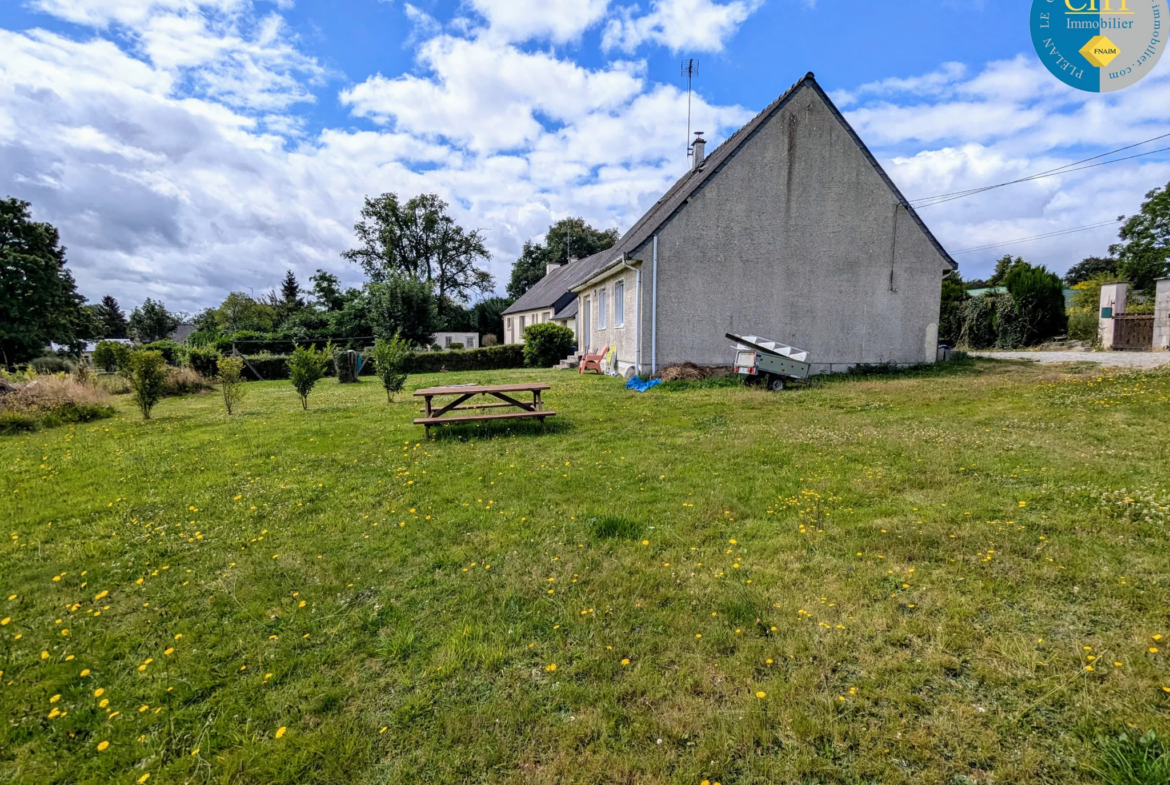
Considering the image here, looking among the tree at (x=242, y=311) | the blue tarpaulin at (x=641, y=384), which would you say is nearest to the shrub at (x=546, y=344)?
the blue tarpaulin at (x=641, y=384)

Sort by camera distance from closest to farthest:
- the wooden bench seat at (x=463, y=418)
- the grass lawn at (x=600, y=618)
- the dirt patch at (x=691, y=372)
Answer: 1. the grass lawn at (x=600, y=618)
2. the wooden bench seat at (x=463, y=418)
3. the dirt patch at (x=691, y=372)

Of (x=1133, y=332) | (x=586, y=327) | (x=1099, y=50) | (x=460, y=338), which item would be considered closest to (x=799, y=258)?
(x=1099, y=50)

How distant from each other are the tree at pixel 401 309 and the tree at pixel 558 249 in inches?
809

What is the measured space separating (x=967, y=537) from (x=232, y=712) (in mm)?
4960

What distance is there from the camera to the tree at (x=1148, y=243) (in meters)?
29.7

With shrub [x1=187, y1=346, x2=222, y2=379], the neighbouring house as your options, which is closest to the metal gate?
shrub [x1=187, y1=346, x2=222, y2=379]

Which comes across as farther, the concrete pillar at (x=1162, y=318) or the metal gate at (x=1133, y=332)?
the metal gate at (x=1133, y=332)

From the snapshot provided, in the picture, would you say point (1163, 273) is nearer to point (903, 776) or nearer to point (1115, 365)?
point (1115, 365)

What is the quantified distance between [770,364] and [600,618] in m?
A: 9.88

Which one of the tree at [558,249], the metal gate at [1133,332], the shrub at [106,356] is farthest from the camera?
the tree at [558,249]

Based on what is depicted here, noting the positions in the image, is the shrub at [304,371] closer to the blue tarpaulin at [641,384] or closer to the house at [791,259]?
the blue tarpaulin at [641,384]

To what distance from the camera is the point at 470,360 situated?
23125 millimetres

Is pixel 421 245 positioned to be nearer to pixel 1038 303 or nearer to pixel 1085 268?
pixel 1038 303

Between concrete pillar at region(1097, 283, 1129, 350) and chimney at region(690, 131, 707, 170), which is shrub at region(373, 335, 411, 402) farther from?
concrete pillar at region(1097, 283, 1129, 350)
